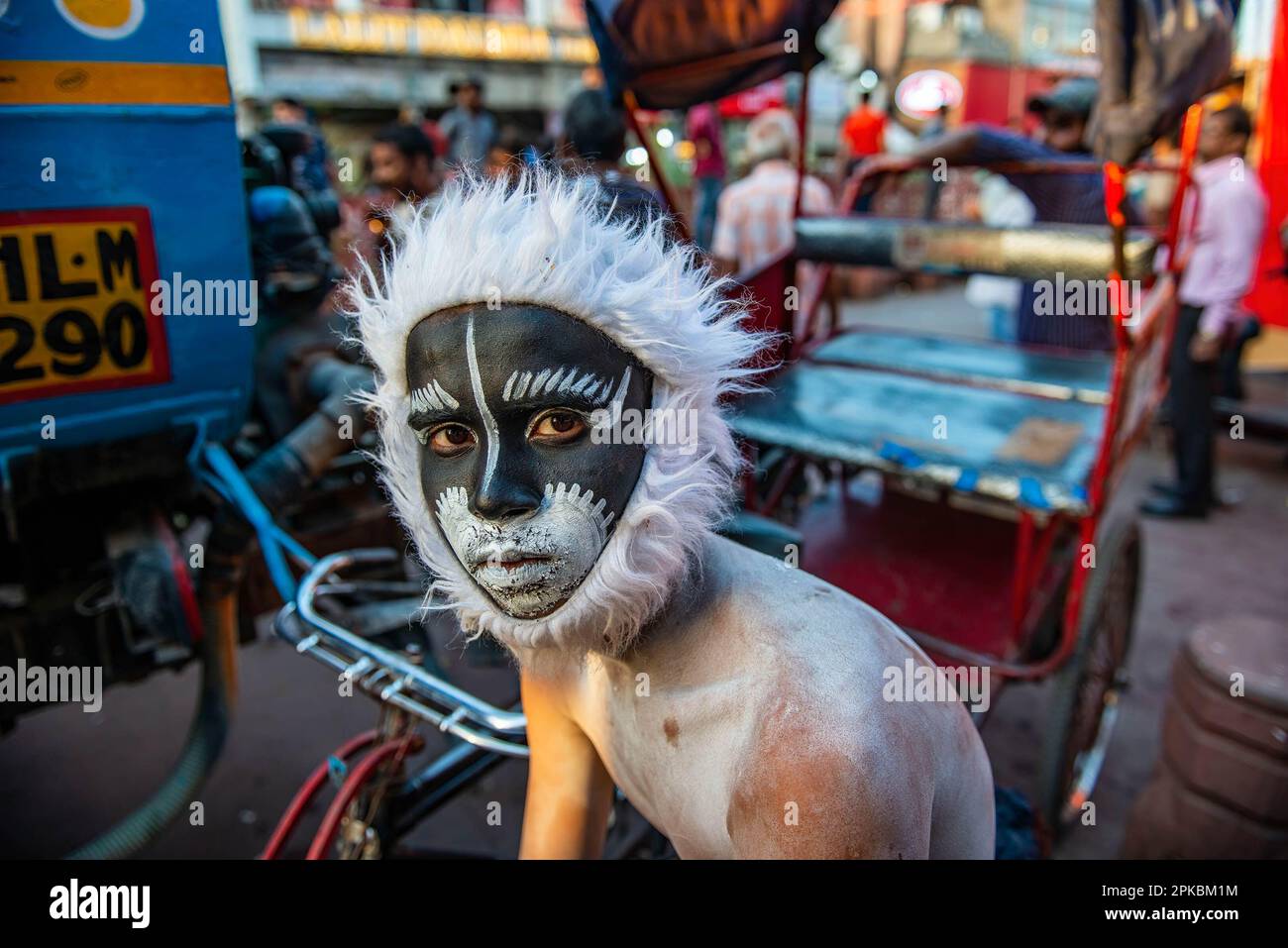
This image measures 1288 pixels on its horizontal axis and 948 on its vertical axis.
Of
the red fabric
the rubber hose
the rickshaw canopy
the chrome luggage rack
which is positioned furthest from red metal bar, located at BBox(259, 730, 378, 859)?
the red fabric

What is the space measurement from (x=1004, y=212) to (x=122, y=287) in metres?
5.44

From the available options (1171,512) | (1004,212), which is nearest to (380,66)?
(1004,212)

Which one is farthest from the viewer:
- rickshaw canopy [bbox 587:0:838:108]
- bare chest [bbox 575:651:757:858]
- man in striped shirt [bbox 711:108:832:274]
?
man in striped shirt [bbox 711:108:832:274]

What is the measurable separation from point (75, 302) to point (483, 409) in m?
1.30

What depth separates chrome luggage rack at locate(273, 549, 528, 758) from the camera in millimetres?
1668

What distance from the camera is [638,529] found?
108 centimetres

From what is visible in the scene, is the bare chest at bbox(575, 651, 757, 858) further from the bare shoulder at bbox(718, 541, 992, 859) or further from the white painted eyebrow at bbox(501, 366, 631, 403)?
the white painted eyebrow at bbox(501, 366, 631, 403)

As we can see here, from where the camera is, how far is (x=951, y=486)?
2.52 meters

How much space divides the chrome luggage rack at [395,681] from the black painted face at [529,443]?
2.22 ft

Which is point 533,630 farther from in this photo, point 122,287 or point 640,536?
point 122,287

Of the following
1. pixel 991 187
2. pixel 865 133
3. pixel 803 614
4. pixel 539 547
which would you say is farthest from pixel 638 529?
pixel 865 133

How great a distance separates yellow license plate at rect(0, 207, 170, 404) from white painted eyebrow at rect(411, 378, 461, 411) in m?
1.17

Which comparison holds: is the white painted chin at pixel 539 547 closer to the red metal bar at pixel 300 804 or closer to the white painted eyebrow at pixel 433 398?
the white painted eyebrow at pixel 433 398

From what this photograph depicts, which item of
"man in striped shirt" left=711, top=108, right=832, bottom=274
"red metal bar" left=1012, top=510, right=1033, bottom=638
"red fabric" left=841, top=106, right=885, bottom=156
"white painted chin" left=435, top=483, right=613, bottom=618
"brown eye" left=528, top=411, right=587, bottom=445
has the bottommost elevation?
"red metal bar" left=1012, top=510, right=1033, bottom=638
